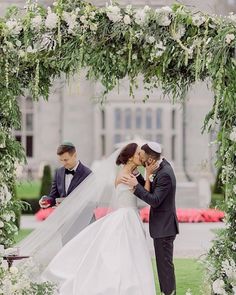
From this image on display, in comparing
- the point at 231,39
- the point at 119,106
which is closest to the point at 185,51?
the point at 231,39

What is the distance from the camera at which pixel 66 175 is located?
10109mm

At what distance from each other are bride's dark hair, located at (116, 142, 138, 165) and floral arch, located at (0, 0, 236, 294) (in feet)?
2.98

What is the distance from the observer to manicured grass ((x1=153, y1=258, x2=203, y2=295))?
34.4 feet

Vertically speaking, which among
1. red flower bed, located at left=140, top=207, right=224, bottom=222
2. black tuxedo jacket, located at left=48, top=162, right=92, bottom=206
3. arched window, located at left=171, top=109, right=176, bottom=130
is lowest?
red flower bed, located at left=140, top=207, right=224, bottom=222

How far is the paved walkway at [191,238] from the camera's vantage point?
1445cm

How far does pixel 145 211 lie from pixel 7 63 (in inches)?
453

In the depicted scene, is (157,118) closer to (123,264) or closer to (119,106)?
(119,106)

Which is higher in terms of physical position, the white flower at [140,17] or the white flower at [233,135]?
the white flower at [140,17]

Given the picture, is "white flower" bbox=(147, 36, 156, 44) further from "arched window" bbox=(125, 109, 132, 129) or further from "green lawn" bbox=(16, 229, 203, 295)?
"arched window" bbox=(125, 109, 132, 129)

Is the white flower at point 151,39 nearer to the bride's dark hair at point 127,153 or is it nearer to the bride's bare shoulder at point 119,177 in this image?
the bride's dark hair at point 127,153

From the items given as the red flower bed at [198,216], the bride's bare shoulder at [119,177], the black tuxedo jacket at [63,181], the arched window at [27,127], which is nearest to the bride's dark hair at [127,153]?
the bride's bare shoulder at [119,177]

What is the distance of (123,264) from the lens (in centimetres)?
869

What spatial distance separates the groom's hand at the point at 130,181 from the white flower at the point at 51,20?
5.80 ft

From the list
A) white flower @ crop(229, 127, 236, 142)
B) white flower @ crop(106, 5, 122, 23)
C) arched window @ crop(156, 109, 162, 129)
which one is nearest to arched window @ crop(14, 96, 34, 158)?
arched window @ crop(156, 109, 162, 129)
